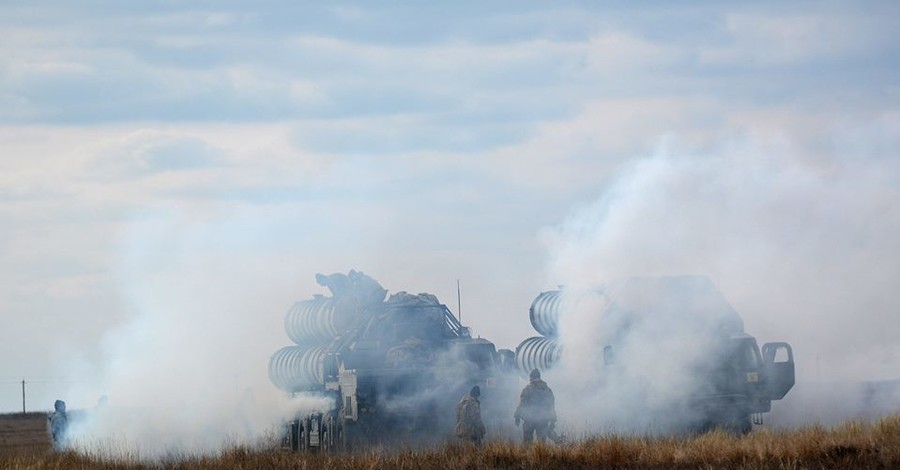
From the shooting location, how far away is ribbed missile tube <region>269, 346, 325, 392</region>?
3984 centimetres

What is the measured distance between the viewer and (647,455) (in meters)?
22.6

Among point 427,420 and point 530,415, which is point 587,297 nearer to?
point 427,420

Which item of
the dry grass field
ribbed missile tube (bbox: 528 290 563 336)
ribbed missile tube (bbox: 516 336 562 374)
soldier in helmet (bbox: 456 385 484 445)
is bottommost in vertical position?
the dry grass field

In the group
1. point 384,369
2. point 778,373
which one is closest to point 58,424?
point 384,369

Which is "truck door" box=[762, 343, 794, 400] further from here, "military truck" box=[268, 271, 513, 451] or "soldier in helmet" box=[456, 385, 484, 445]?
"soldier in helmet" box=[456, 385, 484, 445]

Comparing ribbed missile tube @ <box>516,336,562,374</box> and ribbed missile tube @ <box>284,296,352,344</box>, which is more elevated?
ribbed missile tube @ <box>284,296,352,344</box>

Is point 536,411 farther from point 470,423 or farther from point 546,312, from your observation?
point 546,312

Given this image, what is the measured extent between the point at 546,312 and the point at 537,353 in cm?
134

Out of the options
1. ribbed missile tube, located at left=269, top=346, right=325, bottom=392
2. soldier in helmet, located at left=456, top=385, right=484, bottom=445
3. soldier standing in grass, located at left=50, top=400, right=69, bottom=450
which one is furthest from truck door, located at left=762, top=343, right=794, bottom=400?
soldier standing in grass, located at left=50, top=400, right=69, bottom=450

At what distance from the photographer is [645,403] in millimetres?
31922

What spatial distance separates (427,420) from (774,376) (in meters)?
7.35

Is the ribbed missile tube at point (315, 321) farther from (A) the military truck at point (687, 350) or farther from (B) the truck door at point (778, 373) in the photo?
(B) the truck door at point (778, 373)

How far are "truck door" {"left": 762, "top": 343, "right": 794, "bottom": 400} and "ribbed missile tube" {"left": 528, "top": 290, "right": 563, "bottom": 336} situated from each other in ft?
22.0

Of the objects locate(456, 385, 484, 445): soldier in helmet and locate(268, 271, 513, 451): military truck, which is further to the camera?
locate(268, 271, 513, 451): military truck
